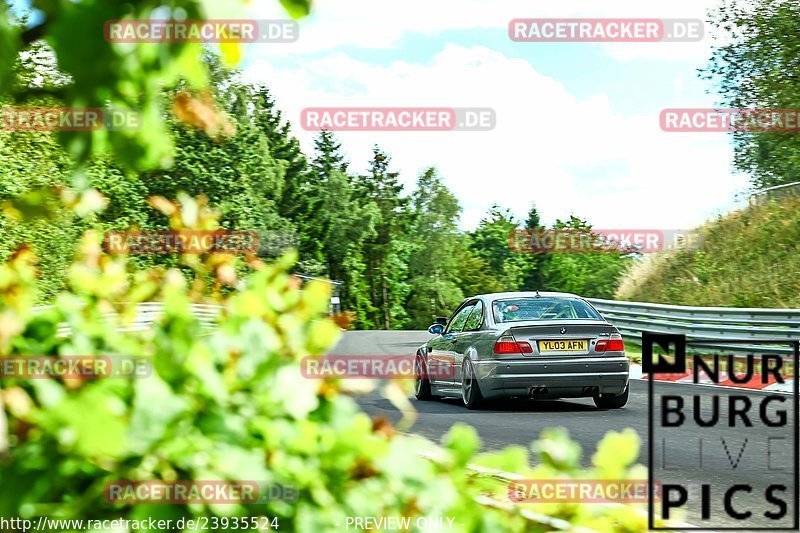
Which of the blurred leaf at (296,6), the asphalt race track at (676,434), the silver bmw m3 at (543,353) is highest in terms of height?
the blurred leaf at (296,6)

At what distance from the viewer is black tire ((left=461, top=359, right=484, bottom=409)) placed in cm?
1313

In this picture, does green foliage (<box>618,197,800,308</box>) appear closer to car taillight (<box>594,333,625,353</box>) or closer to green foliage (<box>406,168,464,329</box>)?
car taillight (<box>594,333,625,353</box>)

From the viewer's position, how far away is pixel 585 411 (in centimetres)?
→ 1296

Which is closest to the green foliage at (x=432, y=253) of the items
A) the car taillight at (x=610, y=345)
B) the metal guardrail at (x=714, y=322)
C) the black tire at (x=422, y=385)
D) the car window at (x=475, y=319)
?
the metal guardrail at (x=714, y=322)

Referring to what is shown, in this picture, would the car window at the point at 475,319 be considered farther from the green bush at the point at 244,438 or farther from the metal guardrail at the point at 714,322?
the green bush at the point at 244,438

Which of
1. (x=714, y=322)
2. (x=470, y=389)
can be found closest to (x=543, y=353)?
(x=470, y=389)

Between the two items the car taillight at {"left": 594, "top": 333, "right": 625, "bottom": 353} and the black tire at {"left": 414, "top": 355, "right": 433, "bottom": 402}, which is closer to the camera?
the car taillight at {"left": 594, "top": 333, "right": 625, "bottom": 353}

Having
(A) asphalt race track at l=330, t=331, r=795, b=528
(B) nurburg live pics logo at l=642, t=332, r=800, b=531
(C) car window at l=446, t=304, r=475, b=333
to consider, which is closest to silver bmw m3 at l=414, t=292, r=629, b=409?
(A) asphalt race track at l=330, t=331, r=795, b=528

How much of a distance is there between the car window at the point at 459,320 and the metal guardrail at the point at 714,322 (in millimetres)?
5312

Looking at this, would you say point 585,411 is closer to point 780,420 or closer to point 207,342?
point 780,420

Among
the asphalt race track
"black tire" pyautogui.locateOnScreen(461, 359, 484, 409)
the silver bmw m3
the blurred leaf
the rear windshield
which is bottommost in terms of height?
the asphalt race track

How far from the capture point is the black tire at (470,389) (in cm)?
1313

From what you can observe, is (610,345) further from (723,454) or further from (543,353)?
(723,454)

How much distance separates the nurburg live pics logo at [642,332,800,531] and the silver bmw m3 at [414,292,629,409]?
925mm
